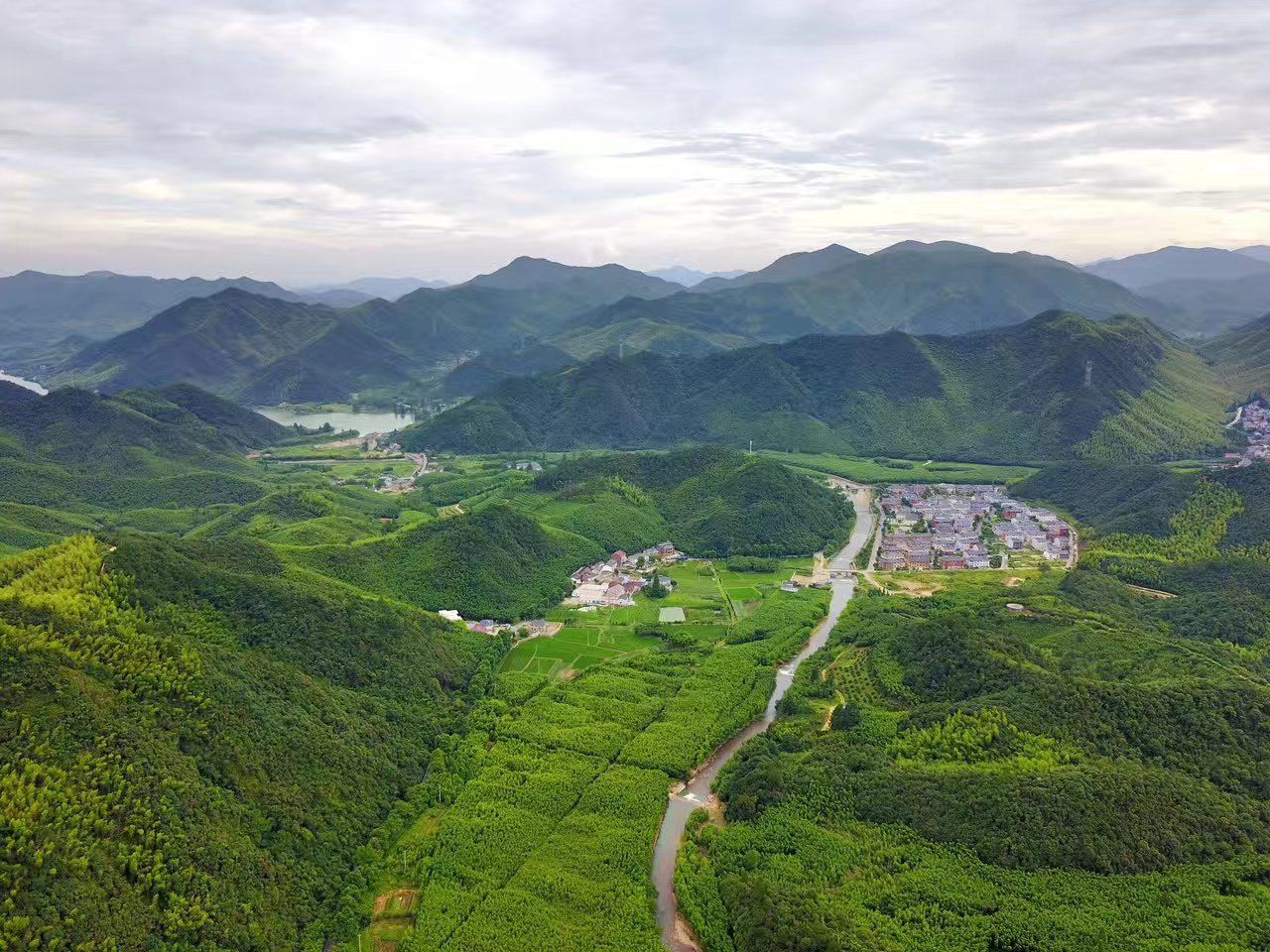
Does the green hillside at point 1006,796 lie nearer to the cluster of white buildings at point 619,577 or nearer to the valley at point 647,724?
the valley at point 647,724

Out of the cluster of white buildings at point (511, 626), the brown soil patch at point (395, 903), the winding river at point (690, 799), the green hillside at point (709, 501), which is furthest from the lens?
the green hillside at point (709, 501)

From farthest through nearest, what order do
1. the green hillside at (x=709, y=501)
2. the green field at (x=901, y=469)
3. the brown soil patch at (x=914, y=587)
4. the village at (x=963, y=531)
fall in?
the green field at (x=901, y=469)
the green hillside at (x=709, y=501)
the village at (x=963, y=531)
the brown soil patch at (x=914, y=587)

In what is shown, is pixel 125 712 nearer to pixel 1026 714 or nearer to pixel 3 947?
pixel 3 947

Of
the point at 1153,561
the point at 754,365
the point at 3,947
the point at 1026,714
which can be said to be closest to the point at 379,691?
the point at 3,947

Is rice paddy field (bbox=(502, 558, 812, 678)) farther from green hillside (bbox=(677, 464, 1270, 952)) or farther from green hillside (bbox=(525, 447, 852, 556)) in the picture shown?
green hillside (bbox=(677, 464, 1270, 952))

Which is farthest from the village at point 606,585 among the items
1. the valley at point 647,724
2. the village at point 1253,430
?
the village at point 1253,430

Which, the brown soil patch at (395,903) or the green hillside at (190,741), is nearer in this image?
the green hillside at (190,741)

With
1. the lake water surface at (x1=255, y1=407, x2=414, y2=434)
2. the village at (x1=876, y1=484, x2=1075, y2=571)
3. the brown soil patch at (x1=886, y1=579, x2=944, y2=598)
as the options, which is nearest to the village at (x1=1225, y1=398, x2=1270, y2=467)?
the village at (x1=876, y1=484, x2=1075, y2=571)
